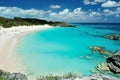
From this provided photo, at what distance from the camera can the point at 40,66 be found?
2073 cm

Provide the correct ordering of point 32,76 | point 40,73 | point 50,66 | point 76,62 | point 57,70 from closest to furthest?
point 32,76, point 40,73, point 57,70, point 50,66, point 76,62

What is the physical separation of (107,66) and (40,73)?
23.5 ft

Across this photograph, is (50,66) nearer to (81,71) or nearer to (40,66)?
(40,66)

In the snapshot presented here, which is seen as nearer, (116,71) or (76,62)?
(116,71)

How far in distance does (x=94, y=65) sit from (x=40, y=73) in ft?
23.2

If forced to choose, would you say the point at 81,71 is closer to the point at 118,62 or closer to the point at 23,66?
the point at 118,62

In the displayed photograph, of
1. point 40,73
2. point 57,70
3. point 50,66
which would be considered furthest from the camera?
point 50,66

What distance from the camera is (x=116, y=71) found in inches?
733

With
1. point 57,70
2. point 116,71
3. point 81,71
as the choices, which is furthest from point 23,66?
point 116,71

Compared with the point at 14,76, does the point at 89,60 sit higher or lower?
lower

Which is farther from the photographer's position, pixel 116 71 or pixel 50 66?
pixel 50 66

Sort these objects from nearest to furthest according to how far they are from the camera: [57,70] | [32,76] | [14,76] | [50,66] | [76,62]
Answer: [14,76] → [32,76] → [57,70] → [50,66] → [76,62]

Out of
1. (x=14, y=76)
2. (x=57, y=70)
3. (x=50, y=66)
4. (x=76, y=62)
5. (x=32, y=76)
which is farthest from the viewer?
(x=76, y=62)

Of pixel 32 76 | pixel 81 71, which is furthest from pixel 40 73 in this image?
pixel 81 71
